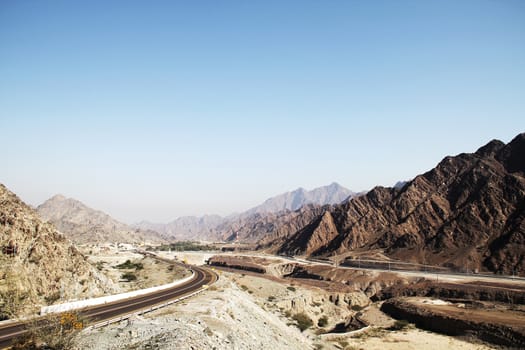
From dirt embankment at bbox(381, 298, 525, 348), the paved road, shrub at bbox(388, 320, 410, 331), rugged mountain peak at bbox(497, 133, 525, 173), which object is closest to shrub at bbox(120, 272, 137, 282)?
the paved road

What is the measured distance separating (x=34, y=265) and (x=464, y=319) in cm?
5135

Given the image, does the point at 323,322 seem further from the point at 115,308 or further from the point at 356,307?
the point at 115,308

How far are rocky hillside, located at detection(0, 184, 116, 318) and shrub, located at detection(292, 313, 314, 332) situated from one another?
24.7 m

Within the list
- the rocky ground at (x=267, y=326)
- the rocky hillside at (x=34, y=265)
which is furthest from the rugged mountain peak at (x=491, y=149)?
the rocky hillside at (x=34, y=265)

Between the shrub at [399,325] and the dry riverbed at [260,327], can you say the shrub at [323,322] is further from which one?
the shrub at [399,325]

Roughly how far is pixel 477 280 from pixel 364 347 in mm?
50038

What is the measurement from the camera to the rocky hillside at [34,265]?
2986 cm

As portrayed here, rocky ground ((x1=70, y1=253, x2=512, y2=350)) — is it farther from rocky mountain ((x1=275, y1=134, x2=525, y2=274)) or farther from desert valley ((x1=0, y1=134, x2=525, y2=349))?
rocky mountain ((x1=275, y1=134, x2=525, y2=274))

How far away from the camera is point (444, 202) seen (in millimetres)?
132750

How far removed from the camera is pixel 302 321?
172ft

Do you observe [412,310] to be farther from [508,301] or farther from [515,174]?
[515,174]

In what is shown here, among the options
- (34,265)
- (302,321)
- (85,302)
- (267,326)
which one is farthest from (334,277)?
(34,265)

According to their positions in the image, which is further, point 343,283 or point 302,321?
point 343,283

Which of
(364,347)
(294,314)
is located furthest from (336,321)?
(364,347)
